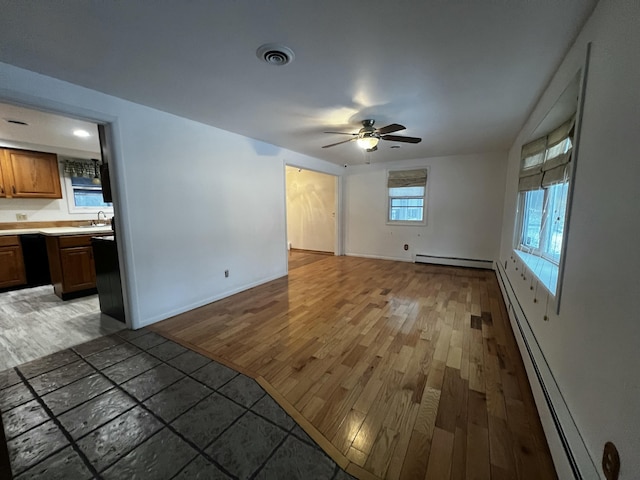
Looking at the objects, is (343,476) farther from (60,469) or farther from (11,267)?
(11,267)

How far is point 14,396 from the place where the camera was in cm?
166

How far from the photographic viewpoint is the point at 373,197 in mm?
5898

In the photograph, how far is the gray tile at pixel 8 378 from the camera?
5.82 ft

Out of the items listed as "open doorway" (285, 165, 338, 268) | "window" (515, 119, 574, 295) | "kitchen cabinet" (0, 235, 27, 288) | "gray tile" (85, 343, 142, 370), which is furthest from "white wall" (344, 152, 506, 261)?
"kitchen cabinet" (0, 235, 27, 288)

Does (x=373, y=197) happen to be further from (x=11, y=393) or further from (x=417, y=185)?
(x=11, y=393)

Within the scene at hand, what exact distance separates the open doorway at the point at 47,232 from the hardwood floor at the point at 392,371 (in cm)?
107

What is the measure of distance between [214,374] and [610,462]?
81.5 inches

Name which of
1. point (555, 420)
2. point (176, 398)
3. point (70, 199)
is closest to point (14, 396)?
point (176, 398)

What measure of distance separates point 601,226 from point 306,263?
4.78m

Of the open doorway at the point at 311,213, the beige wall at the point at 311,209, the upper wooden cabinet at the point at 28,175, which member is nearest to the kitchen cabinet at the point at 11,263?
the upper wooden cabinet at the point at 28,175

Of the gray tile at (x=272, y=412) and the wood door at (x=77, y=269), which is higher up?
the wood door at (x=77, y=269)

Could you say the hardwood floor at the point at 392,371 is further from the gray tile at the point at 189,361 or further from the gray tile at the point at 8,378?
the gray tile at the point at 8,378

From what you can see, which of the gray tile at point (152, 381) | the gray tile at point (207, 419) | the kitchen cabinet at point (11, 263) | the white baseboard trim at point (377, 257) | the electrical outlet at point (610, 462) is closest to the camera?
the electrical outlet at point (610, 462)

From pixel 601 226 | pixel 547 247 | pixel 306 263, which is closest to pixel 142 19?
pixel 601 226
